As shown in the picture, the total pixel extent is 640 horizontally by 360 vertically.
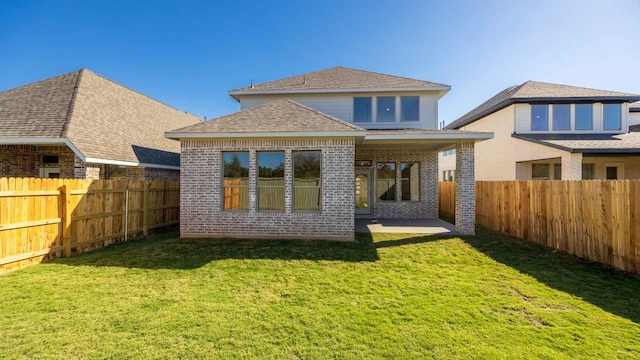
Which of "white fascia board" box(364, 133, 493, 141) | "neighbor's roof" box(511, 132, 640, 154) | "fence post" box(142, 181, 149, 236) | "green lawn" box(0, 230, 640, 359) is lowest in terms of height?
"green lawn" box(0, 230, 640, 359)

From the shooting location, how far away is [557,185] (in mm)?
7652

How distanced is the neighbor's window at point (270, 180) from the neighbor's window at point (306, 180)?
460 millimetres

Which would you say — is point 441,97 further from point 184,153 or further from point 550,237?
point 184,153

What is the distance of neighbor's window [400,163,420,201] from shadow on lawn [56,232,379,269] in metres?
5.49

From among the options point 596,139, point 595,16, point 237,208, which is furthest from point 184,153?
point 596,139

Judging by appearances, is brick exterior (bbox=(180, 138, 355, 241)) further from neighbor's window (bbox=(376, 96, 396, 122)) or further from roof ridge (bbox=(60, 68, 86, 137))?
neighbor's window (bbox=(376, 96, 396, 122))

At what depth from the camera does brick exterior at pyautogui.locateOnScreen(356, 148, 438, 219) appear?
42.9 ft

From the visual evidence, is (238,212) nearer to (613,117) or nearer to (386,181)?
(386,181)

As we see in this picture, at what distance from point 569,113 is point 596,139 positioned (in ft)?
6.85

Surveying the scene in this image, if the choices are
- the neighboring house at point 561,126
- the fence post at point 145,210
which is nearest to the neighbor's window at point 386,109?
the neighboring house at point 561,126

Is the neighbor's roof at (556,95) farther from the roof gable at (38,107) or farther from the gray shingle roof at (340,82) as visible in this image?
the roof gable at (38,107)

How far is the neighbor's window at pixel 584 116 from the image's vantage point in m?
15.4

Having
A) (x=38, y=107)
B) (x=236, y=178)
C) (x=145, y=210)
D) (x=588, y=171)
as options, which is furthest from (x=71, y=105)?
(x=588, y=171)

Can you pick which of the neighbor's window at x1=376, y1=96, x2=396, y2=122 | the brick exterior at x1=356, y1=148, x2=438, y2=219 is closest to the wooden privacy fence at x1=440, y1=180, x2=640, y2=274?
the brick exterior at x1=356, y1=148, x2=438, y2=219
